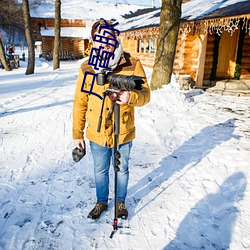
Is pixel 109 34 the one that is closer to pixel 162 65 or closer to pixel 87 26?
pixel 162 65

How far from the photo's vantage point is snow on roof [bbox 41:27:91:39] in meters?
29.4

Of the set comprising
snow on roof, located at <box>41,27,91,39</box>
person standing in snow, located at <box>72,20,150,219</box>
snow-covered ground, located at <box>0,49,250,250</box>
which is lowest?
snow-covered ground, located at <box>0,49,250,250</box>

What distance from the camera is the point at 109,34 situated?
73.2 inches

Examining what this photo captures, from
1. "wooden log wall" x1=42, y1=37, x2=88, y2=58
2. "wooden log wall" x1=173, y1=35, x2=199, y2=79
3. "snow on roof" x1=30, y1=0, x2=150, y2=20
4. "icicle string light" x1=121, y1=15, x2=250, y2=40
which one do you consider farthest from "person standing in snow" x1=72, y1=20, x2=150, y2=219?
"snow on roof" x1=30, y1=0, x2=150, y2=20

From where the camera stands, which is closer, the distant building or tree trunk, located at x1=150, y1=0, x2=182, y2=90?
tree trunk, located at x1=150, y1=0, x2=182, y2=90

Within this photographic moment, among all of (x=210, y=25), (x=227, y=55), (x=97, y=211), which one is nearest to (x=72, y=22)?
(x=227, y=55)

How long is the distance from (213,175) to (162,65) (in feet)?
15.9

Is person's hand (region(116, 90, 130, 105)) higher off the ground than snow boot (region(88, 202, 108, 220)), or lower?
higher

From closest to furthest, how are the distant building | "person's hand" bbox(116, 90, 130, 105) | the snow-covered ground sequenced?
"person's hand" bbox(116, 90, 130, 105) → the snow-covered ground → the distant building

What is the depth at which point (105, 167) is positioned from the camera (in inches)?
93.0

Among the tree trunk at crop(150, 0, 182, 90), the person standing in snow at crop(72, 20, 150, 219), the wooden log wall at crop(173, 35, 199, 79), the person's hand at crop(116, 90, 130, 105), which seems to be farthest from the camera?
the wooden log wall at crop(173, 35, 199, 79)

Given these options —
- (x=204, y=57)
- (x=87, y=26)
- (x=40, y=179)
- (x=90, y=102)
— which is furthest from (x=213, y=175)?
(x=87, y=26)

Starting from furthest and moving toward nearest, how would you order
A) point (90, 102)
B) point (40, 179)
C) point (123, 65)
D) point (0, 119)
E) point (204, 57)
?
point (204, 57) < point (0, 119) < point (40, 179) < point (90, 102) < point (123, 65)

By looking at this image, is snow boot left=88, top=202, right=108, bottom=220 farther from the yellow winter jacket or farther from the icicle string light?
the icicle string light
